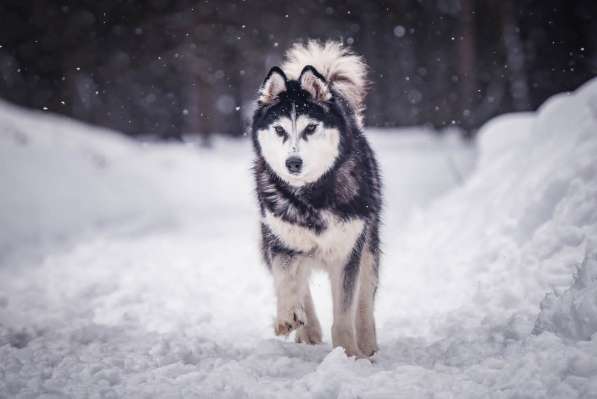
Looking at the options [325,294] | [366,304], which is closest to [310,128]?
[366,304]

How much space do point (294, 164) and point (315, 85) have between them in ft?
2.13

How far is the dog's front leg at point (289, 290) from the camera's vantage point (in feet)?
10.7

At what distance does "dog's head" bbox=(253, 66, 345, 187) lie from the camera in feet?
10.8

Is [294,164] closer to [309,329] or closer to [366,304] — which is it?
[366,304]

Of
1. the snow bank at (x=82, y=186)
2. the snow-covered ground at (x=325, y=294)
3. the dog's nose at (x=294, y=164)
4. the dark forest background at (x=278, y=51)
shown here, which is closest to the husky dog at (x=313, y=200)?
the dog's nose at (x=294, y=164)

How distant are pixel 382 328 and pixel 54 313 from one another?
9.03 feet

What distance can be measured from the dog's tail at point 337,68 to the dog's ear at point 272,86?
490 mm

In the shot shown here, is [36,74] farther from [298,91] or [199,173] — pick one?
[298,91]

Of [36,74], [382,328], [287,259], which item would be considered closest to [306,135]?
[287,259]

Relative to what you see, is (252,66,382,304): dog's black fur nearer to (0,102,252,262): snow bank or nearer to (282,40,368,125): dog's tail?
(282,40,368,125): dog's tail

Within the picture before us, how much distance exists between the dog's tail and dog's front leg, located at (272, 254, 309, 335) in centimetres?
129

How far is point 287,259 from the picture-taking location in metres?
3.39

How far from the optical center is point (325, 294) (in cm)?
525

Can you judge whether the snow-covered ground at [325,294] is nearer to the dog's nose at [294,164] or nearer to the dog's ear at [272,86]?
the dog's nose at [294,164]
